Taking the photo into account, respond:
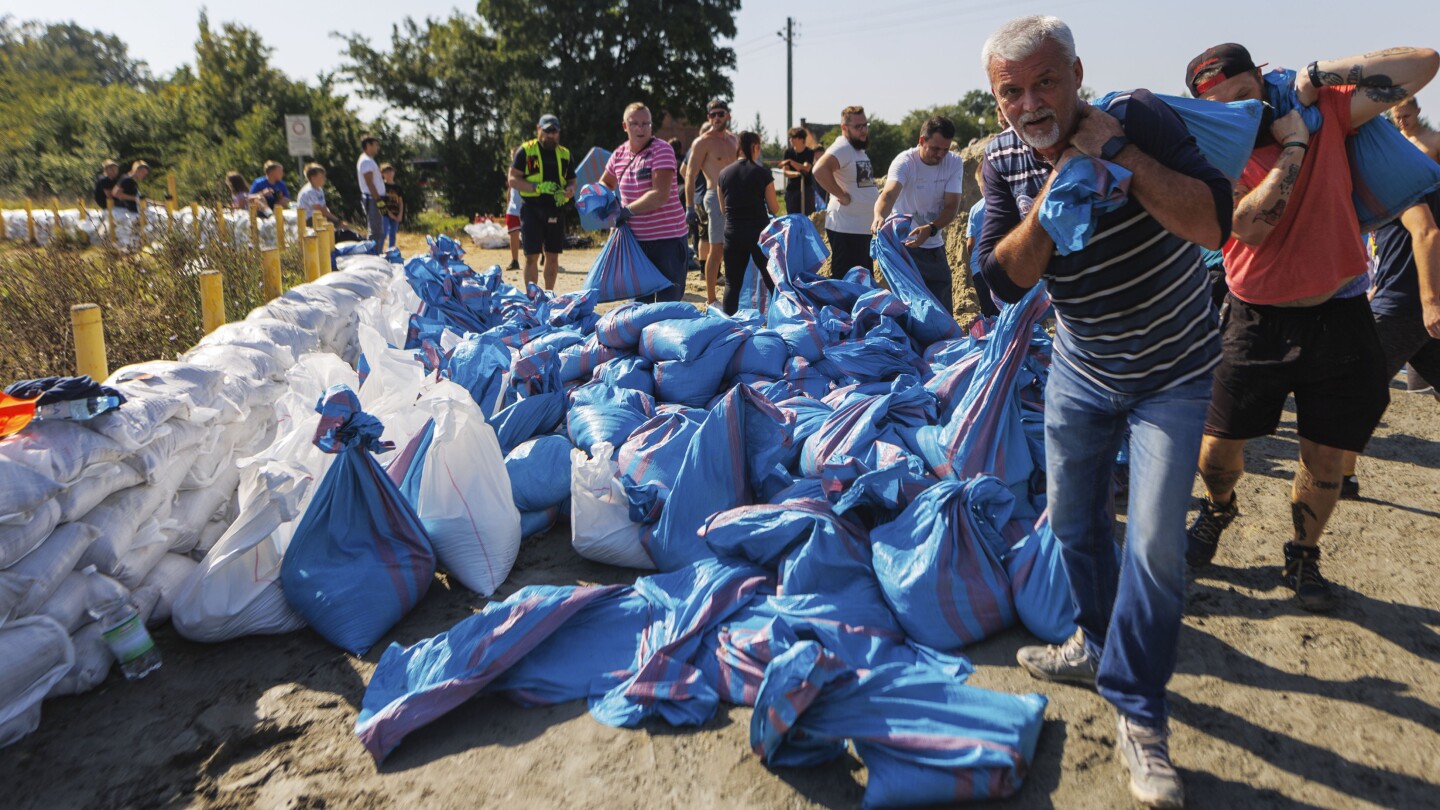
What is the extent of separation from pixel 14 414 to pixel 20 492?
1.10 ft

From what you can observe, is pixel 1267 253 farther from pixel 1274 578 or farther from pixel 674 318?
pixel 674 318

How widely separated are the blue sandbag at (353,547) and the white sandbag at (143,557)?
0.35 meters

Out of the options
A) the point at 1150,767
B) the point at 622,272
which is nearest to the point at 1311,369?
the point at 1150,767

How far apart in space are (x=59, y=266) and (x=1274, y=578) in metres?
5.53

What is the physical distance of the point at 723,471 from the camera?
123 inches

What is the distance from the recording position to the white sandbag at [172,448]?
2.59 metres

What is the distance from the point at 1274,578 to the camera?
2932mm

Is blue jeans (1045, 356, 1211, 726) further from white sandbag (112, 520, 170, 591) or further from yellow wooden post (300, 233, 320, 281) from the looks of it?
yellow wooden post (300, 233, 320, 281)

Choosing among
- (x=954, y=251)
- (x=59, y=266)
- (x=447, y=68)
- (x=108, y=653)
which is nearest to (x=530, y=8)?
(x=447, y=68)

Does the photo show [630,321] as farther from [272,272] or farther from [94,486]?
[94,486]

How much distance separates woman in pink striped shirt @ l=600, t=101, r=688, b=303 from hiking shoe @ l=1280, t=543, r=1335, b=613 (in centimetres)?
393

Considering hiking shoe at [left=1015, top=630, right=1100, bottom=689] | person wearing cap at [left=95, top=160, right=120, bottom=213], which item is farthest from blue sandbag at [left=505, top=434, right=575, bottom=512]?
person wearing cap at [left=95, top=160, right=120, bottom=213]

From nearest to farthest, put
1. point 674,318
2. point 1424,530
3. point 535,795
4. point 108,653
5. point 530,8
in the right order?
1. point 535,795
2. point 108,653
3. point 1424,530
4. point 674,318
5. point 530,8

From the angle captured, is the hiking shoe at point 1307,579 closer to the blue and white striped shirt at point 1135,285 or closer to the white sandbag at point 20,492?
the blue and white striped shirt at point 1135,285
